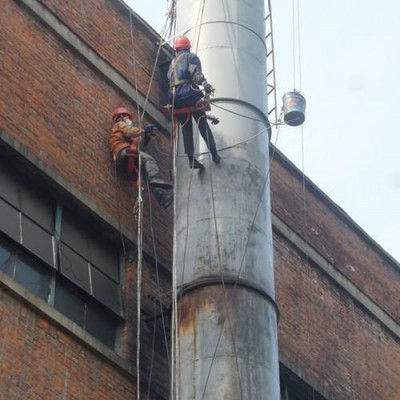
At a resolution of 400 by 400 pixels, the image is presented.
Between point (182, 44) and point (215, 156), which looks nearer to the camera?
point (215, 156)

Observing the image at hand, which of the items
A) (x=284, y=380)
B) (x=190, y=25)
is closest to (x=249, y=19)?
(x=190, y=25)

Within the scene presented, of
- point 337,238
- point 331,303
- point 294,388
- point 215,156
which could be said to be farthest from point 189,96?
point 337,238

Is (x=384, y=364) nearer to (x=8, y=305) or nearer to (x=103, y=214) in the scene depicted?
(x=103, y=214)

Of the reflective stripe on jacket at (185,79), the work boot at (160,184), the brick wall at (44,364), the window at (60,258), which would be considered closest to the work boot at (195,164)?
the work boot at (160,184)

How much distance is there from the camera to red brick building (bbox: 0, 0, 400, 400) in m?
14.7

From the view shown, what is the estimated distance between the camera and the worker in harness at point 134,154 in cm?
1700

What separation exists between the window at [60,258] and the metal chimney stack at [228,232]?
1.00m

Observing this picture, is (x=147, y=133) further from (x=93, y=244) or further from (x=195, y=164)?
(x=93, y=244)

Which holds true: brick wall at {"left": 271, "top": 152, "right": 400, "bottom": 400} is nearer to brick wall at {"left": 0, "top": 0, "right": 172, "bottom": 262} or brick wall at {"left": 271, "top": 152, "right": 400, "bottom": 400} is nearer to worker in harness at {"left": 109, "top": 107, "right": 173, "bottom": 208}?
brick wall at {"left": 0, "top": 0, "right": 172, "bottom": 262}

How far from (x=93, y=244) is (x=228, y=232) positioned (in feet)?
6.10

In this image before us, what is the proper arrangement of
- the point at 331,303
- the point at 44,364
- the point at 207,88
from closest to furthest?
1. the point at 44,364
2. the point at 207,88
3. the point at 331,303

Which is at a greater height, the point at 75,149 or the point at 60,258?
the point at 75,149

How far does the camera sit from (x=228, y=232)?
1616 centimetres

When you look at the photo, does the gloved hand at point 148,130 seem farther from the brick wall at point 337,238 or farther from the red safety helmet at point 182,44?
the brick wall at point 337,238
